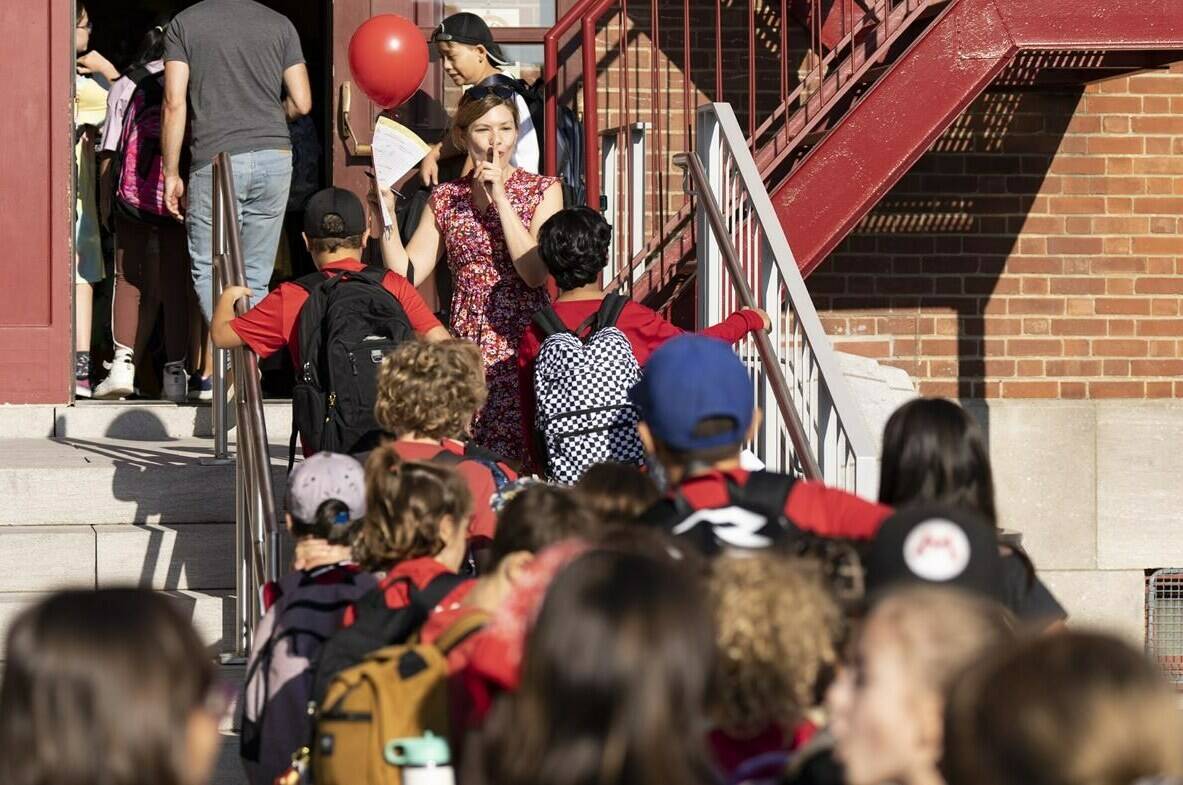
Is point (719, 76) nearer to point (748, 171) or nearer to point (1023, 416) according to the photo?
point (748, 171)

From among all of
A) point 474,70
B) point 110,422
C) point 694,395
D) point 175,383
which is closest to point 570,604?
point 694,395

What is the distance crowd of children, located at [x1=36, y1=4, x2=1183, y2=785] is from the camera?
2.08 meters

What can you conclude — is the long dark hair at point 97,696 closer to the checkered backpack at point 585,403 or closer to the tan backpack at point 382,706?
the tan backpack at point 382,706

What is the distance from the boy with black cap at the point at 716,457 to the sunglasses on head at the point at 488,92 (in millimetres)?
3042

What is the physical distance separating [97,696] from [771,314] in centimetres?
422

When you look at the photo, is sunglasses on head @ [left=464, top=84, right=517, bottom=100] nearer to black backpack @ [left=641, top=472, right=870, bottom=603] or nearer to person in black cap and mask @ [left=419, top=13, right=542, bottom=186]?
person in black cap and mask @ [left=419, top=13, right=542, bottom=186]

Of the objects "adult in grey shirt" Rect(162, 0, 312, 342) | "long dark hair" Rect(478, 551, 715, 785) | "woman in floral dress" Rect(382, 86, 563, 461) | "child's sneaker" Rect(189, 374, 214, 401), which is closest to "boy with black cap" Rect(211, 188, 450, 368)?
"woman in floral dress" Rect(382, 86, 563, 461)

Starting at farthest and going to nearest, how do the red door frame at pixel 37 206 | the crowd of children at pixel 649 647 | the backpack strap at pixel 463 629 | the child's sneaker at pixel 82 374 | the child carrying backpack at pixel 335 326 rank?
the child's sneaker at pixel 82 374 → the red door frame at pixel 37 206 → the child carrying backpack at pixel 335 326 → the backpack strap at pixel 463 629 → the crowd of children at pixel 649 647

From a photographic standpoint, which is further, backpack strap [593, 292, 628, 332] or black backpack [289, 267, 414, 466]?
backpack strap [593, 292, 628, 332]

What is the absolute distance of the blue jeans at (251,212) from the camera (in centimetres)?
696

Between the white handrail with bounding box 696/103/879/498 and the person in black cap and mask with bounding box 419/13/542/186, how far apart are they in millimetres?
690

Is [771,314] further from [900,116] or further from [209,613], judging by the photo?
[209,613]

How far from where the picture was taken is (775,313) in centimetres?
607

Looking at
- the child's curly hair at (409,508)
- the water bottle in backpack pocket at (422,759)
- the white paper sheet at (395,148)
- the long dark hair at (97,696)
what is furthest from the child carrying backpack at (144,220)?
the long dark hair at (97,696)
